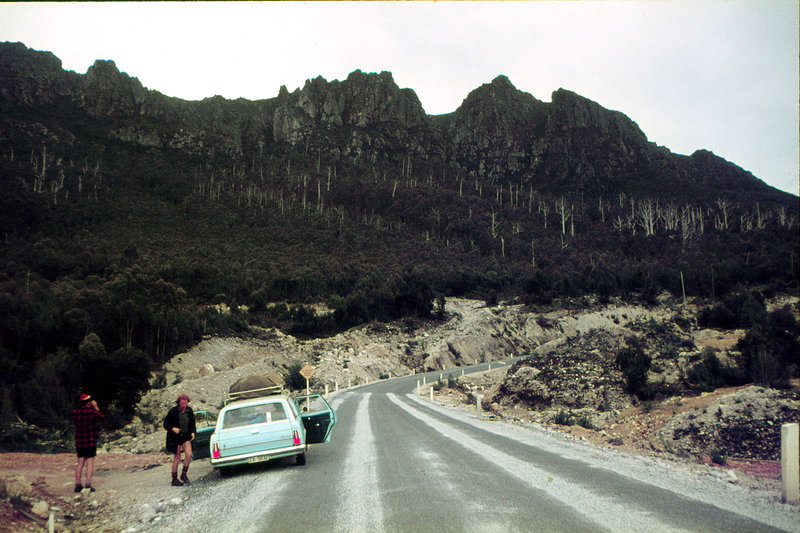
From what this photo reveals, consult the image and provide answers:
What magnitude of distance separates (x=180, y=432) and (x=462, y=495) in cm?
581

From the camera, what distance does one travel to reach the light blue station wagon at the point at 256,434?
992cm

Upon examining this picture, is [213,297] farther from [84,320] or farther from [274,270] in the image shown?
[84,320]

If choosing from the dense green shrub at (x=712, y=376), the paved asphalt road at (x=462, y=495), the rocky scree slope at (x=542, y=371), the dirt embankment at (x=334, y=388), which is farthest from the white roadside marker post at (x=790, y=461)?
the dense green shrub at (x=712, y=376)

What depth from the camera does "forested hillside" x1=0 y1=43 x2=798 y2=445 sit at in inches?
1656

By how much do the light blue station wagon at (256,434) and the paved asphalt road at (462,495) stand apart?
42cm

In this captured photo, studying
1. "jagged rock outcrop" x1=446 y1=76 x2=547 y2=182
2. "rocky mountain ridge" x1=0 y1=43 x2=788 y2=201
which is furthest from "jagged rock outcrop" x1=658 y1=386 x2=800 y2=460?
"jagged rock outcrop" x1=446 y1=76 x2=547 y2=182

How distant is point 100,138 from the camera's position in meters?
109

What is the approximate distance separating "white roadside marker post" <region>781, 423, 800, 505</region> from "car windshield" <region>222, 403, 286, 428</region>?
27.2 ft

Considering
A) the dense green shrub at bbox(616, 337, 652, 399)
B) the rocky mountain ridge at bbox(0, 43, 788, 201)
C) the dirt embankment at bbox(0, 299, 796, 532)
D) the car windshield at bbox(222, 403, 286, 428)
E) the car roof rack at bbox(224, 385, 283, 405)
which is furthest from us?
the rocky mountain ridge at bbox(0, 43, 788, 201)

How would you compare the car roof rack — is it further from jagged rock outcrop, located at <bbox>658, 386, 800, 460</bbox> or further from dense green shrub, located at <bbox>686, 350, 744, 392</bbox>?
dense green shrub, located at <bbox>686, 350, 744, 392</bbox>

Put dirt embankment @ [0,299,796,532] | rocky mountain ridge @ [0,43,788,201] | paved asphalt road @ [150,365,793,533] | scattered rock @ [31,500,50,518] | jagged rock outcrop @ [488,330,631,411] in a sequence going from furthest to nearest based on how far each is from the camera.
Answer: rocky mountain ridge @ [0,43,788,201] < jagged rock outcrop @ [488,330,631,411] < dirt embankment @ [0,299,796,532] < scattered rock @ [31,500,50,518] < paved asphalt road @ [150,365,793,533]

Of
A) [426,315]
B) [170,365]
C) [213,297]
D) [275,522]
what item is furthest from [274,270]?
[275,522]

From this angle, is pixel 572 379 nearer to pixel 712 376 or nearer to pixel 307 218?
pixel 712 376

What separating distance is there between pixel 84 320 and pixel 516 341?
4544 cm
